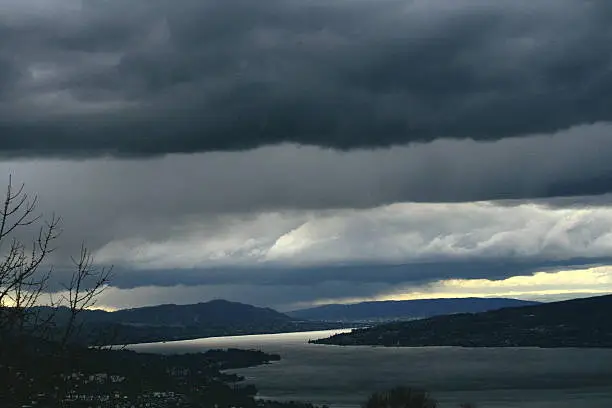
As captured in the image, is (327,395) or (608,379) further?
(608,379)

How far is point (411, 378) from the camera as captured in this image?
16588cm

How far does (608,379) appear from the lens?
15838 centimetres

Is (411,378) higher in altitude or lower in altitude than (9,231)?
lower

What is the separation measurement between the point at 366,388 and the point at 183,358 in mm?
58472

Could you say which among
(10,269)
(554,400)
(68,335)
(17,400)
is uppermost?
(10,269)

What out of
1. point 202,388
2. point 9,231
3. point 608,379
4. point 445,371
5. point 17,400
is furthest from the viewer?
point 445,371

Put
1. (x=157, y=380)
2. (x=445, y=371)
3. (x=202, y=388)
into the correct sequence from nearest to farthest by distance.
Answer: (x=157, y=380), (x=202, y=388), (x=445, y=371)

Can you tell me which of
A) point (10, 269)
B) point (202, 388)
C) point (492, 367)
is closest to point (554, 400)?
point (202, 388)

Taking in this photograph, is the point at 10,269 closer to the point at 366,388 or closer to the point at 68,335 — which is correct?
the point at 68,335

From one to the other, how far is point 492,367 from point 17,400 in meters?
199

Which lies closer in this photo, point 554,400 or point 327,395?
point 554,400

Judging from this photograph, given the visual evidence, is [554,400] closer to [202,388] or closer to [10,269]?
→ [202,388]

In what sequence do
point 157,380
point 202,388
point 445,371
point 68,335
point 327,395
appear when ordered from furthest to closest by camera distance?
point 445,371
point 327,395
point 202,388
point 157,380
point 68,335

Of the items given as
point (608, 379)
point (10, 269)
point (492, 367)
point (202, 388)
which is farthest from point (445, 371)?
point (10, 269)
